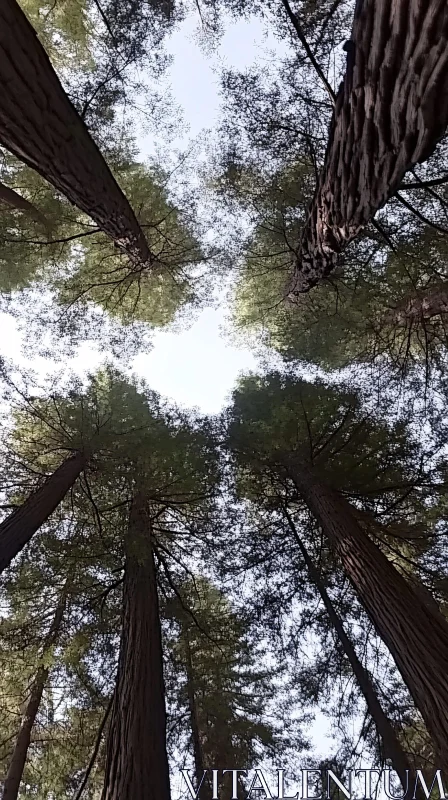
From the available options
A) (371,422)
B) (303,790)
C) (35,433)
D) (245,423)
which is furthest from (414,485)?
(35,433)

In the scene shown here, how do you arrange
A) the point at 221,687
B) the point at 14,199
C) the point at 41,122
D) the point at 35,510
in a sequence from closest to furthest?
the point at 41,122 < the point at 35,510 < the point at 221,687 < the point at 14,199

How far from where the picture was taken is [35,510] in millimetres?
5527

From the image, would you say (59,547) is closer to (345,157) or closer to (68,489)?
(68,489)

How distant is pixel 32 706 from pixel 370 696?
3.68 meters

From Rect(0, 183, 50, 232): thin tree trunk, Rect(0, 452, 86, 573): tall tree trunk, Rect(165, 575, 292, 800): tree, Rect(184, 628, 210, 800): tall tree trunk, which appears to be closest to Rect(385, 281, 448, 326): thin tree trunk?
Rect(165, 575, 292, 800): tree

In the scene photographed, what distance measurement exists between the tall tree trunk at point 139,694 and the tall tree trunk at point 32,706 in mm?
848

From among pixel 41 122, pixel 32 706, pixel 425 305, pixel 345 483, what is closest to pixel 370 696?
pixel 345 483

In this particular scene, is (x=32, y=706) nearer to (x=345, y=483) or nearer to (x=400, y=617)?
(x=400, y=617)

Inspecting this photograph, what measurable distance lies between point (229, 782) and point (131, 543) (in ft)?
9.27

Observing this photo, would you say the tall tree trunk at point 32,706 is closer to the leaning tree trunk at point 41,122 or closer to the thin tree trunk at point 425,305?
the leaning tree trunk at point 41,122

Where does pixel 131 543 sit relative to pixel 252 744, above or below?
above

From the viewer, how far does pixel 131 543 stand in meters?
5.73

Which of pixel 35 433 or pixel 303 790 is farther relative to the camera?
pixel 35 433

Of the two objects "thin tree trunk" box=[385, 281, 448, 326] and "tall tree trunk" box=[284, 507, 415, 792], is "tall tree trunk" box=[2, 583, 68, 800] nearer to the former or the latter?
"tall tree trunk" box=[284, 507, 415, 792]
